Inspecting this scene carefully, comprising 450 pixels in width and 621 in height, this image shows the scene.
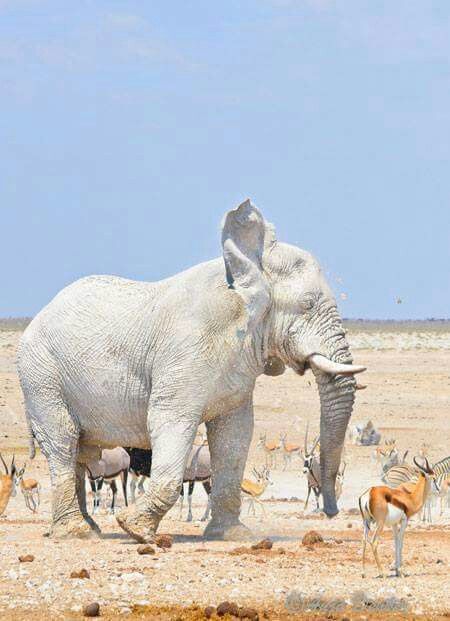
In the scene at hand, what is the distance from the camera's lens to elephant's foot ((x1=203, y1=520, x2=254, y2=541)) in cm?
1295

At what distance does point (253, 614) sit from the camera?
374 inches

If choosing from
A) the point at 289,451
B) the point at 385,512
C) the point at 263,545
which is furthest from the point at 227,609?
the point at 289,451

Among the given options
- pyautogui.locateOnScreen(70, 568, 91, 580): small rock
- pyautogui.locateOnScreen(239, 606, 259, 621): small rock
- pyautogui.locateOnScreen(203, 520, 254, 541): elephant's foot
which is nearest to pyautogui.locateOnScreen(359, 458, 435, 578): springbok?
pyautogui.locateOnScreen(239, 606, 259, 621): small rock

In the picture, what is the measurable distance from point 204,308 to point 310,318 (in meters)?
0.86

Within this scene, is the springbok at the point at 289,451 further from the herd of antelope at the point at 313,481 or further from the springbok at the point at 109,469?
the springbok at the point at 109,469

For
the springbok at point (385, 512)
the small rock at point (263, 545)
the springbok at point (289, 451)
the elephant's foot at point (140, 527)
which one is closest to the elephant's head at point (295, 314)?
the small rock at point (263, 545)

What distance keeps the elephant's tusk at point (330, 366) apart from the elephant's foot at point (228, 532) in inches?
66.6

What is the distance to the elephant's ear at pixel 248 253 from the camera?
12.3 meters

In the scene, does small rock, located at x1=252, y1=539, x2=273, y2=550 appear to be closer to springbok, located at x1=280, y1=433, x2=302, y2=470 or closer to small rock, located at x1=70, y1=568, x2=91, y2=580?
small rock, located at x1=70, y1=568, x2=91, y2=580

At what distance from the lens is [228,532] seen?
13.0 metres

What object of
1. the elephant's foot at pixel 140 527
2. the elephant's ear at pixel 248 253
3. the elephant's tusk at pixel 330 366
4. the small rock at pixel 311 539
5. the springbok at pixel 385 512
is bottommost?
the small rock at pixel 311 539

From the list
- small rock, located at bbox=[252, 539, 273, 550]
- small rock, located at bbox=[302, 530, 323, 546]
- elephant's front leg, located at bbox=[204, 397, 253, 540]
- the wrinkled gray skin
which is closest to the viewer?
small rock, located at bbox=[252, 539, 273, 550]

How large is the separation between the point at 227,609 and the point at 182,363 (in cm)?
312

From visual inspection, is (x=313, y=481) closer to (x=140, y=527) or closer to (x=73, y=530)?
(x=73, y=530)
